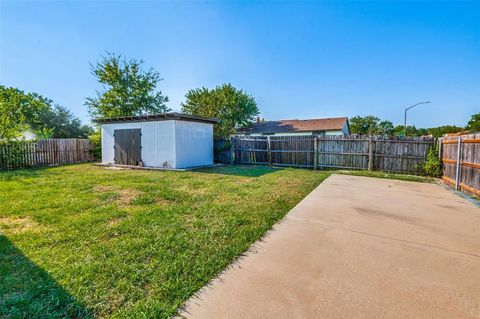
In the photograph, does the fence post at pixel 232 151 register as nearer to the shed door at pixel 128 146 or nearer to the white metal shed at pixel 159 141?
the white metal shed at pixel 159 141

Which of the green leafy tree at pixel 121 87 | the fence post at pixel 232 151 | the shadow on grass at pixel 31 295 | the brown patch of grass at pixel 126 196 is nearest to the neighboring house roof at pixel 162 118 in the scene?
the fence post at pixel 232 151

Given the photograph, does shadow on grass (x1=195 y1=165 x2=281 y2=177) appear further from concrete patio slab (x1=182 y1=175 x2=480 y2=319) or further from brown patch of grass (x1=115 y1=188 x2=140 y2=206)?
concrete patio slab (x1=182 y1=175 x2=480 y2=319)

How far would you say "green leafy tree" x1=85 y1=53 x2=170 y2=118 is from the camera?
19.3 m

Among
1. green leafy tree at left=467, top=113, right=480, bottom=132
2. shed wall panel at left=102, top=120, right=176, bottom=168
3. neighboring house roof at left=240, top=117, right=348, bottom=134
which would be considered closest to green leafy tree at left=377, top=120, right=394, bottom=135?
green leafy tree at left=467, top=113, right=480, bottom=132

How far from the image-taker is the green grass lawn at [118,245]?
5.56 ft

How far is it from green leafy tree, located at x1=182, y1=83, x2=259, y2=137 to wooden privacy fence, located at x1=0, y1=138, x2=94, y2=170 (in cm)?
1064

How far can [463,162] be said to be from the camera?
5801mm

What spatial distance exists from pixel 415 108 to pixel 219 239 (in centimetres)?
2366

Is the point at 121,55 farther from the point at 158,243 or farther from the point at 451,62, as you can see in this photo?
the point at 451,62

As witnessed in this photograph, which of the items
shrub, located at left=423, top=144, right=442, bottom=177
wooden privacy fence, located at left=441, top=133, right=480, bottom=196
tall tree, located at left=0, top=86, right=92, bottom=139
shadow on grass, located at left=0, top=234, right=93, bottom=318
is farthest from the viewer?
tall tree, located at left=0, top=86, right=92, bottom=139

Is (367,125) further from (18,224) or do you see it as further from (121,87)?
(18,224)

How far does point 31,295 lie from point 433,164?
35.5ft

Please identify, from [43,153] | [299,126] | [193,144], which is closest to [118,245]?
[193,144]

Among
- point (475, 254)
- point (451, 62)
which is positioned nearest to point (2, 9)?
point (475, 254)
